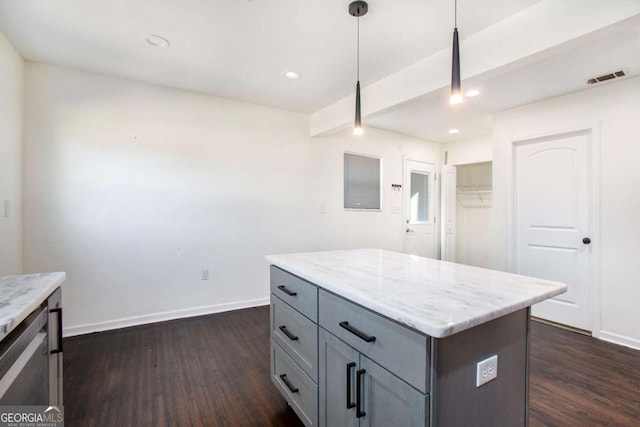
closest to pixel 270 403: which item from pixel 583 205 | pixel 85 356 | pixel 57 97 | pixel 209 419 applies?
pixel 209 419

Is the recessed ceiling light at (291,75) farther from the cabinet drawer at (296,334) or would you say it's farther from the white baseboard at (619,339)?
the white baseboard at (619,339)

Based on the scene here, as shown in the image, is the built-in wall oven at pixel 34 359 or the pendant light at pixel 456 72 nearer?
the built-in wall oven at pixel 34 359

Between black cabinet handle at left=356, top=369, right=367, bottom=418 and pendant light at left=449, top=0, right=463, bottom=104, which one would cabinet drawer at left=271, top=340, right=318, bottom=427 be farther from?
pendant light at left=449, top=0, right=463, bottom=104

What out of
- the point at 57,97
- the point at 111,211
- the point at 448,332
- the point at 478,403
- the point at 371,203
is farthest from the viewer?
the point at 371,203

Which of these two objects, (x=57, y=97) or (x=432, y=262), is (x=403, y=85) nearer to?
(x=432, y=262)

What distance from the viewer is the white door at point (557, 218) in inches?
122

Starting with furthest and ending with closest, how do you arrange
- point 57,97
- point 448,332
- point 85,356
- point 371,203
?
point 371,203 < point 57,97 < point 85,356 < point 448,332

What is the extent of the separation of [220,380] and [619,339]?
3.56 meters

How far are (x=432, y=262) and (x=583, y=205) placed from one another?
7.87 feet

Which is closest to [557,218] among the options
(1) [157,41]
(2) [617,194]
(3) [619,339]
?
(2) [617,194]

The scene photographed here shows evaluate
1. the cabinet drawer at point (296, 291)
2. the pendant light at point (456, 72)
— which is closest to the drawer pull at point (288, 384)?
the cabinet drawer at point (296, 291)

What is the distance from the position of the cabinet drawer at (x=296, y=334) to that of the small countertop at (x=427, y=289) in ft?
0.79

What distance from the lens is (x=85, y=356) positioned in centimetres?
248

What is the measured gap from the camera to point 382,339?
105 centimetres
